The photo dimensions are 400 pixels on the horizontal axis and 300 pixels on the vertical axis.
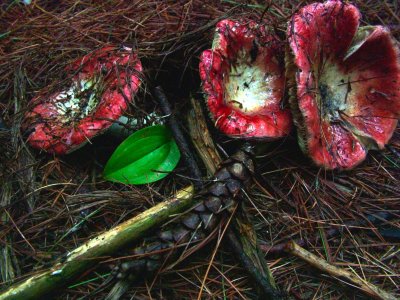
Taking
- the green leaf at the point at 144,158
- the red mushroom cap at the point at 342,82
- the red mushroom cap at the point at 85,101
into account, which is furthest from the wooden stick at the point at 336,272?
the red mushroom cap at the point at 85,101

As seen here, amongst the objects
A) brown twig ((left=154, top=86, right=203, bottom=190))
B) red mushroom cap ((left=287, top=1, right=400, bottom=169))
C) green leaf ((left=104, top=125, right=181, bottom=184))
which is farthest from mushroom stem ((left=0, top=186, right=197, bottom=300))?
red mushroom cap ((left=287, top=1, right=400, bottom=169))

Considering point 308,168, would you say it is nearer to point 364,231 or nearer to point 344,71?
point 364,231

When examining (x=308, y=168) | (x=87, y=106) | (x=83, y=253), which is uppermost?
(x=87, y=106)

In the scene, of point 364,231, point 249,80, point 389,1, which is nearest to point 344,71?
point 249,80

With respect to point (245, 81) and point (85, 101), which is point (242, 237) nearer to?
point (245, 81)

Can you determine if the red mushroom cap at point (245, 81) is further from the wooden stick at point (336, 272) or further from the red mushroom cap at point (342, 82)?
the wooden stick at point (336, 272)

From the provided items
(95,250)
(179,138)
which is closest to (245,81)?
(179,138)
